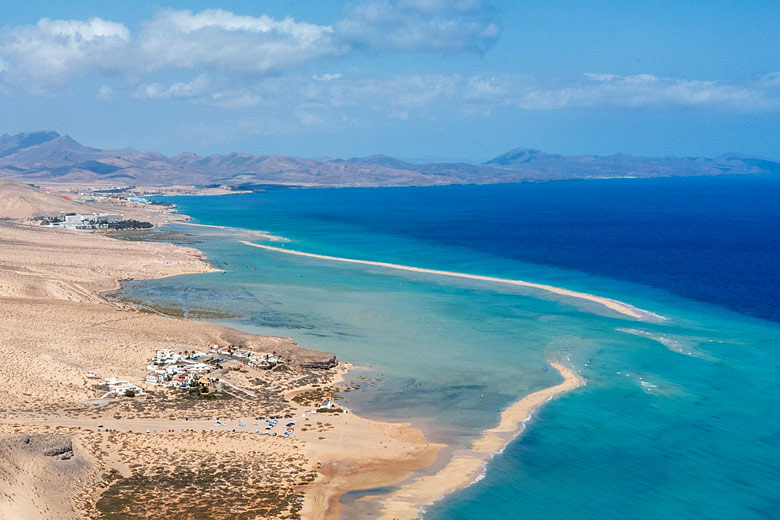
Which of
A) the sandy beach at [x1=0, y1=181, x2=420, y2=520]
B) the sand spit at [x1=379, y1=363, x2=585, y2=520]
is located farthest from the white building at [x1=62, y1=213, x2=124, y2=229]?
the sand spit at [x1=379, y1=363, x2=585, y2=520]

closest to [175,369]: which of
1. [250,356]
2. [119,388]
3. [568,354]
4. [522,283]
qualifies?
[119,388]

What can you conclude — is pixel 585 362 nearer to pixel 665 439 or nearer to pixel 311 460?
pixel 665 439

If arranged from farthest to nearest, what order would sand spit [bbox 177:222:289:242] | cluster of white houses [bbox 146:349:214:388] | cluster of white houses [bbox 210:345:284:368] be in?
sand spit [bbox 177:222:289:242]
cluster of white houses [bbox 210:345:284:368]
cluster of white houses [bbox 146:349:214:388]

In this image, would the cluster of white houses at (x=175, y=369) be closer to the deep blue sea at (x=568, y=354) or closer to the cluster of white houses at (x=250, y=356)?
the cluster of white houses at (x=250, y=356)

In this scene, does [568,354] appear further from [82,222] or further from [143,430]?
[82,222]

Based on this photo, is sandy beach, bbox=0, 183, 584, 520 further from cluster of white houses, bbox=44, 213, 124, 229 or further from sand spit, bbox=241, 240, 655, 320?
cluster of white houses, bbox=44, 213, 124, 229

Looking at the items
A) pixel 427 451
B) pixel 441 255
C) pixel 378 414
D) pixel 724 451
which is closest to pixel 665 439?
pixel 724 451
